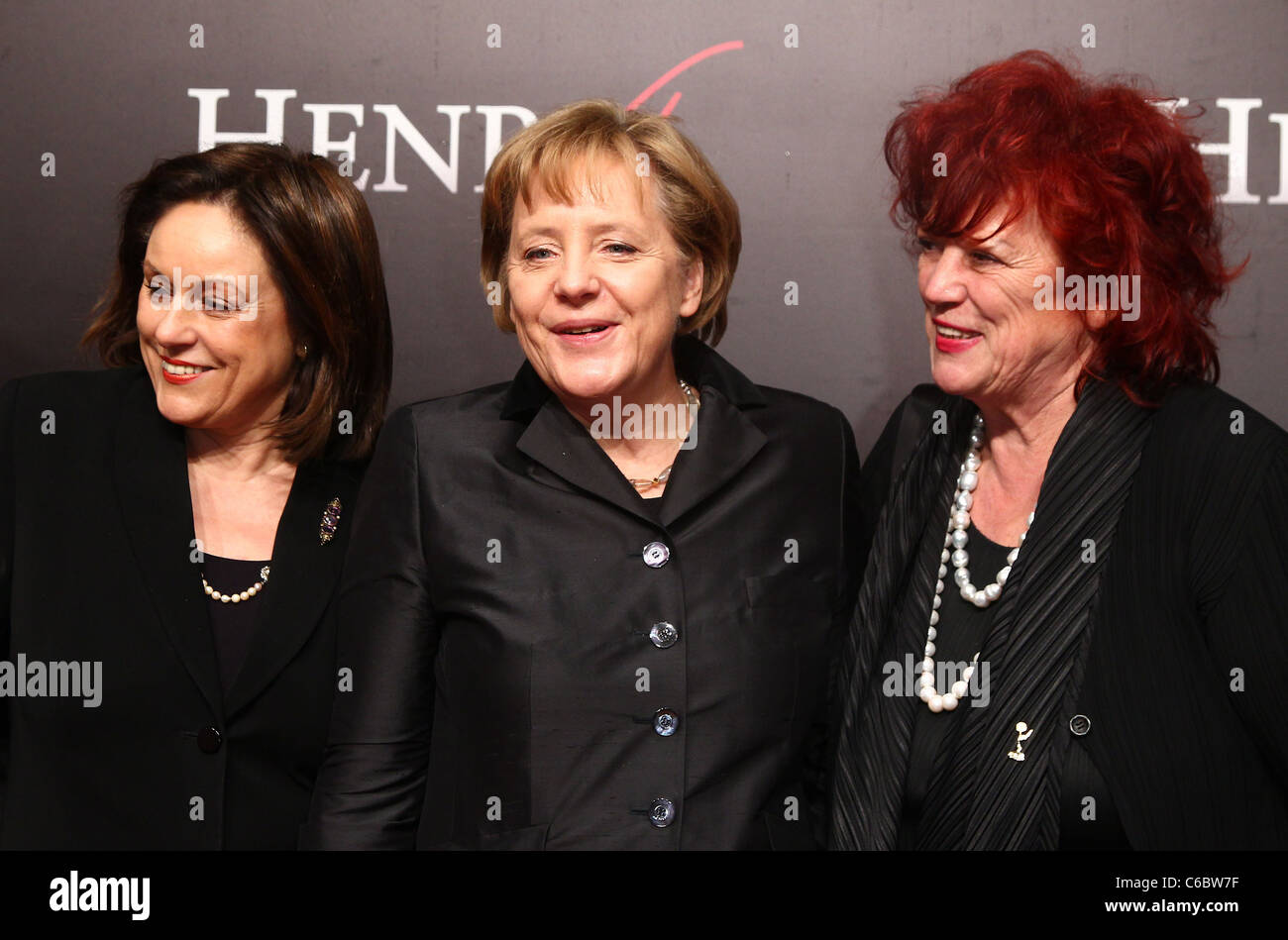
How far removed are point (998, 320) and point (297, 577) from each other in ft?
4.14

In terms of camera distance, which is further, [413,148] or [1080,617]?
[413,148]

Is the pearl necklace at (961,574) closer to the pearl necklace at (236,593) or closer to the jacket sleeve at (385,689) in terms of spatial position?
the jacket sleeve at (385,689)

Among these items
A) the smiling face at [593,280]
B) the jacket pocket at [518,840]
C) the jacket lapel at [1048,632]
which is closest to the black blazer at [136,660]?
the jacket pocket at [518,840]

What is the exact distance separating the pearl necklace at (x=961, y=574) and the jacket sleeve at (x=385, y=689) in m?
0.81

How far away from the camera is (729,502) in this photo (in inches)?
86.2

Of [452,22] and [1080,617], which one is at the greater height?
[452,22]

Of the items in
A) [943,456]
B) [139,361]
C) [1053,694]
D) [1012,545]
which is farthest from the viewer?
[139,361]

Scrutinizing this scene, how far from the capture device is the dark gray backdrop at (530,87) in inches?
115

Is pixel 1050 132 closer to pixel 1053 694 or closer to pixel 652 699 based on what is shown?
pixel 1053 694

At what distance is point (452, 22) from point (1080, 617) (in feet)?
6.20

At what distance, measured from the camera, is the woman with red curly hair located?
74.9 inches

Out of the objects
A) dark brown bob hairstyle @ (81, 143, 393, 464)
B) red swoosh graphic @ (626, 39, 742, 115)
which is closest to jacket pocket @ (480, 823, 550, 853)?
dark brown bob hairstyle @ (81, 143, 393, 464)

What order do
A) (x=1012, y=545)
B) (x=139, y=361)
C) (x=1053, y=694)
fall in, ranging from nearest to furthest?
(x=1053, y=694) < (x=1012, y=545) < (x=139, y=361)

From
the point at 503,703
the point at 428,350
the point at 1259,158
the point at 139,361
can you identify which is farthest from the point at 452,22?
the point at 1259,158
